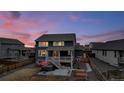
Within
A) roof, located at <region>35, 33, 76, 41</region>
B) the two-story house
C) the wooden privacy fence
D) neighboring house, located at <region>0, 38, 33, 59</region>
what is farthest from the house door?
the two-story house

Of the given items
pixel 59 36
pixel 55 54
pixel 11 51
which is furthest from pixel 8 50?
pixel 59 36

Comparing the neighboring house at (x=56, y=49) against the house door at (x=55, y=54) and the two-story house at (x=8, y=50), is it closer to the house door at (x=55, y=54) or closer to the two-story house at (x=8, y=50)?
the house door at (x=55, y=54)

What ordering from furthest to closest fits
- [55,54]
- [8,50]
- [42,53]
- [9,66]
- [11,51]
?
[11,51] < [8,50] < [42,53] < [55,54] < [9,66]

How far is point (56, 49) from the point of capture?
1134cm

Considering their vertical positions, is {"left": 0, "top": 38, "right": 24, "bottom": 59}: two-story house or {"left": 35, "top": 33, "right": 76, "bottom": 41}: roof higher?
{"left": 35, "top": 33, "right": 76, "bottom": 41}: roof

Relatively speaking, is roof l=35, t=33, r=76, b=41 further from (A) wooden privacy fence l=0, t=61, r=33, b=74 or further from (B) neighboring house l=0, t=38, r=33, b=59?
(A) wooden privacy fence l=0, t=61, r=33, b=74

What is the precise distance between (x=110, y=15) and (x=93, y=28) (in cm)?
124

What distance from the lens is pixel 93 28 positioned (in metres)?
8.48

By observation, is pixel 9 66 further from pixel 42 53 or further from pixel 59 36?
pixel 59 36

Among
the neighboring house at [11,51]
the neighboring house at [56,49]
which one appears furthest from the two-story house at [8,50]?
the neighboring house at [56,49]

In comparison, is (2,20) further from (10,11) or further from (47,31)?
(47,31)

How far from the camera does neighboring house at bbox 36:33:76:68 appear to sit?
10.6 metres

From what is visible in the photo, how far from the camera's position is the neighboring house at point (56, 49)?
10562 mm
